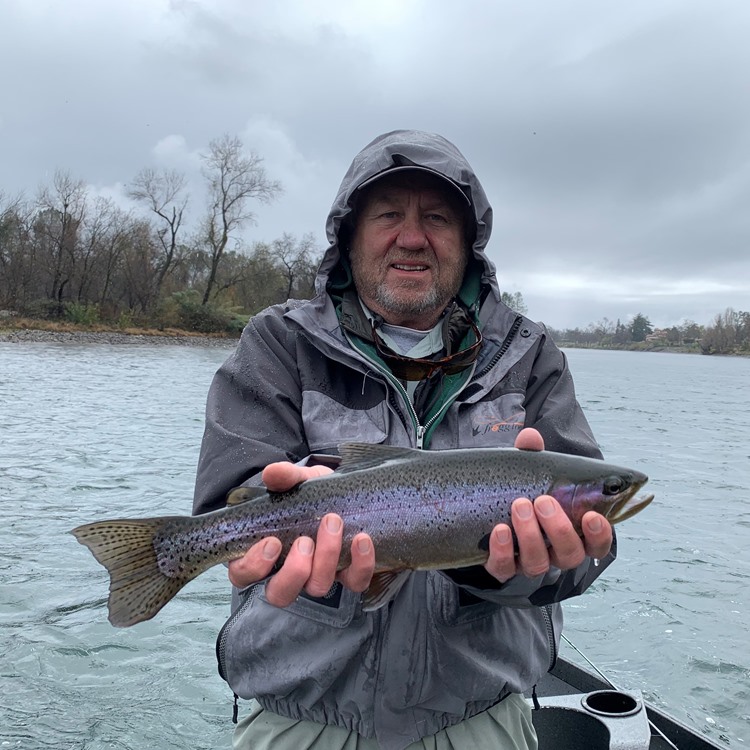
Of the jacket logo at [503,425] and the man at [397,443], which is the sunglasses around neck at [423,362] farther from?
the jacket logo at [503,425]

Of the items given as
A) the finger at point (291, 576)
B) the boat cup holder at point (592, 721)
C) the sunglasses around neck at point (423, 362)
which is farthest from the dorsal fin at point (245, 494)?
the boat cup holder at point (592, 721)

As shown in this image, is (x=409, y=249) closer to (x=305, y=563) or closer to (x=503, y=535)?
(x=503, y=535)

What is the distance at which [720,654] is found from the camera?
24.1 ft

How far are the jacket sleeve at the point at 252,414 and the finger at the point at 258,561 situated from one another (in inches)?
14.2

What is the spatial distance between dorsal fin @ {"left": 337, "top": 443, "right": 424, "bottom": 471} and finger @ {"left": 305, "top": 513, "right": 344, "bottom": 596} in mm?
288

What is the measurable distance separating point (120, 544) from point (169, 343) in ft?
159

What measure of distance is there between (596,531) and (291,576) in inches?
42.2

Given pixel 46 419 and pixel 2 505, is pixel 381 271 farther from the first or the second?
pixel 46 419

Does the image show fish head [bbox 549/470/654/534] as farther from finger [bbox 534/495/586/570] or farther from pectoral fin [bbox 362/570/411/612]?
pectoral fin [bbox 362/570/411/612]

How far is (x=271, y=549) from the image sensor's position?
250 cm

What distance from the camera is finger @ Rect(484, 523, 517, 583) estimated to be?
2484 millimetres

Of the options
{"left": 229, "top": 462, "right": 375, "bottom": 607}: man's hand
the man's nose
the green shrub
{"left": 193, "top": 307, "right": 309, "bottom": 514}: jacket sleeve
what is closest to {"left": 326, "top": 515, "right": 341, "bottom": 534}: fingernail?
{"left": 229, "top": 462, "right": 375, "bottom": 607}: man's hand

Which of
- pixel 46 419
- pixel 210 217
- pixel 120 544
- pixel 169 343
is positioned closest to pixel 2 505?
pixel 46 419

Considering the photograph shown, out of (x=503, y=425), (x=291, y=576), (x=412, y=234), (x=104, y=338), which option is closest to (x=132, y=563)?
(x=291, y=576)
